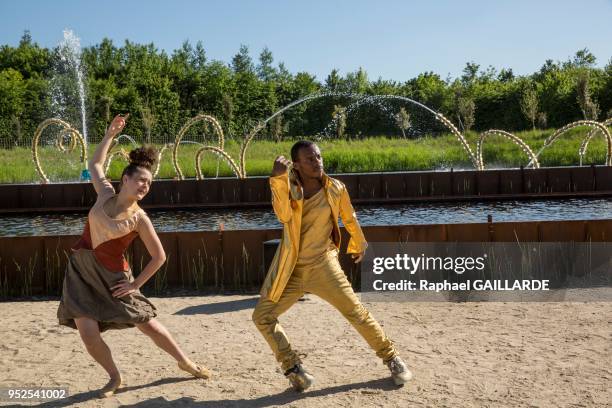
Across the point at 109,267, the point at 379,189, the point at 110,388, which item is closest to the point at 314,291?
the point at 109,267

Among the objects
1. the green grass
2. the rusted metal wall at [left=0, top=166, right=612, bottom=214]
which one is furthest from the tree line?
the rusted metal wall at [left=0, top=166, right=612, bottom=214]

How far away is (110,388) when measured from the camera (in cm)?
451

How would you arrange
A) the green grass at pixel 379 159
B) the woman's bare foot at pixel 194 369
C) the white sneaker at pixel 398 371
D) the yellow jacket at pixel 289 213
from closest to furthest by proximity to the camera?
the yellow jacket at pixel 289 213 → the white sneaker at pixel 398 371 → the woman's bare foot at pixel 194 369 → the green grass at pixel 379 159

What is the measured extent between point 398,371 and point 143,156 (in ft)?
6.43

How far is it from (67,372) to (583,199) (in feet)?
50.5

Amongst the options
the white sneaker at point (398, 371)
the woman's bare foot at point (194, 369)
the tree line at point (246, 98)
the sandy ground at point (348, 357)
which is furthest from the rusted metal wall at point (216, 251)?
the tree line at point (246, 98)

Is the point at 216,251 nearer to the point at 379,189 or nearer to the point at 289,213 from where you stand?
the point at 289,213

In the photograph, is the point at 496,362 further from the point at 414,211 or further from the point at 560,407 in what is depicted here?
the point at 414,211

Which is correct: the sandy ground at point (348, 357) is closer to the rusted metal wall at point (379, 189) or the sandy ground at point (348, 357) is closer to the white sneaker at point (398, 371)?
the white sneaker at point (398, 371)

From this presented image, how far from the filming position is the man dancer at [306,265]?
4.41 m

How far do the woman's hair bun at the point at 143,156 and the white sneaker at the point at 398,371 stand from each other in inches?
72.8

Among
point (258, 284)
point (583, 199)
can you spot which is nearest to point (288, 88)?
point (583, 199)

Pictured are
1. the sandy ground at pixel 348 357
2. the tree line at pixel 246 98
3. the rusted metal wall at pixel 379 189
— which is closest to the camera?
the sandy ground at pixel 348 357

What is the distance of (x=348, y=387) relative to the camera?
459 cm
